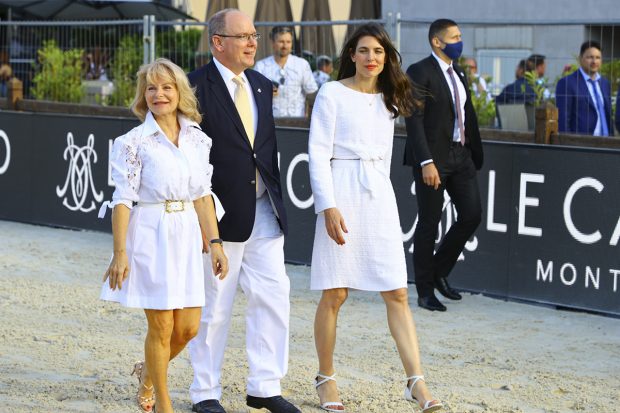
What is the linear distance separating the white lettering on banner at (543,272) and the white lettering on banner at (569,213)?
31 centimetres

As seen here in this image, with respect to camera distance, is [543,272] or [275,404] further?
[543,272]

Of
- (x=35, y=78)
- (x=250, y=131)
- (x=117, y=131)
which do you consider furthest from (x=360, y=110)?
(x=35, y=78)

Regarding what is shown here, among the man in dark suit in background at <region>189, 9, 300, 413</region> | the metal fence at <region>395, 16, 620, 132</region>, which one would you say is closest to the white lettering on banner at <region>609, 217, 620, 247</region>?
the metal fence at <region>395, 16, 620, 132</region>

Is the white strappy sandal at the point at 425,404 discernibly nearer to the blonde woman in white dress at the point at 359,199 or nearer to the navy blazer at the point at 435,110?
the blonde woman in white dress at the point at 359,199

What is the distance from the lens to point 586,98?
1048 cm

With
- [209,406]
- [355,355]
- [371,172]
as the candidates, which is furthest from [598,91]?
[209,406]

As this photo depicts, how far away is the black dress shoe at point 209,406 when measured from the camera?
5992 millimetres

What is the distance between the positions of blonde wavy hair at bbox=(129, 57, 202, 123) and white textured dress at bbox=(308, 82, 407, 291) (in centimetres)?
70

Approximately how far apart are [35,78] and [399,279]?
9.64 m

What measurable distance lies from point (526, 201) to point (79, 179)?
5.41 meters

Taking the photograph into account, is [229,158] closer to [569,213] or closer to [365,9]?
[569,213]

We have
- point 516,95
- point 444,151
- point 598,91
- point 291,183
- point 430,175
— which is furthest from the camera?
point 516,95

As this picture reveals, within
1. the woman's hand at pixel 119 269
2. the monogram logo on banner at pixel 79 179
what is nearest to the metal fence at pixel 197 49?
the monogram logo on banner at pixel 79 179

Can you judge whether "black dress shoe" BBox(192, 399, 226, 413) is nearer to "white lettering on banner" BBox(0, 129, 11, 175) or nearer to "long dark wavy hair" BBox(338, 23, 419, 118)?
"long dark wavy hair" BBox(338, 23, 419, 118)
